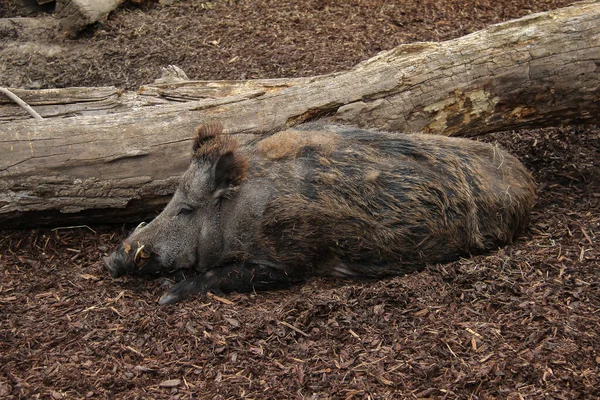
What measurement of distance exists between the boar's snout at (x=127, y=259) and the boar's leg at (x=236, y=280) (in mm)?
345

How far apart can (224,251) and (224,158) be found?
69cm

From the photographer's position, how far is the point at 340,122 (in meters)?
5.86

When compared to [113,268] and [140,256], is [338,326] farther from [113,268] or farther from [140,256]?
[113,268]

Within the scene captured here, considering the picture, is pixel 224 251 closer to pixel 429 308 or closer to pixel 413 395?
pixel 429 308

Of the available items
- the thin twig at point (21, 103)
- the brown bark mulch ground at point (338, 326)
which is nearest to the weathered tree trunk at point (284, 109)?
the thin twig at point (21, 103)

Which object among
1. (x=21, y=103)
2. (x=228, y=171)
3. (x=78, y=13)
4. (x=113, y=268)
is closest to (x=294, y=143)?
(x=228, y=171)

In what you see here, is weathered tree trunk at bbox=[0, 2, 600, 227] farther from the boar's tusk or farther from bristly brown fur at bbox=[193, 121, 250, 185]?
the boar's tusk

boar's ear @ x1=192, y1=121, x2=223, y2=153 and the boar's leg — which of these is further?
boar's ear @ x1=192, y1=121, x2=223, y2=153

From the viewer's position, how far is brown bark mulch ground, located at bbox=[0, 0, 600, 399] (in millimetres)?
3867

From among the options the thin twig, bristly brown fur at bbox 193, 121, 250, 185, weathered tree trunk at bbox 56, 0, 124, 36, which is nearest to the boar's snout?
bristly brown fur at bbox 193, 121, 250, 185

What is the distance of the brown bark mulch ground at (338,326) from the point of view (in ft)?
12.7

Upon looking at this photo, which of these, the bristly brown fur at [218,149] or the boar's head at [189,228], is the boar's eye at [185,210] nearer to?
the boar's head at [189,228]

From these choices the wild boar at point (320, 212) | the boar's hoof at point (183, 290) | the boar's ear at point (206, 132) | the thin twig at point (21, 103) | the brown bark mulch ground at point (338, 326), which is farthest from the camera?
the thin twig at point (21, 103)

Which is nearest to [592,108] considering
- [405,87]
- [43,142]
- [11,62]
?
[405,87]
